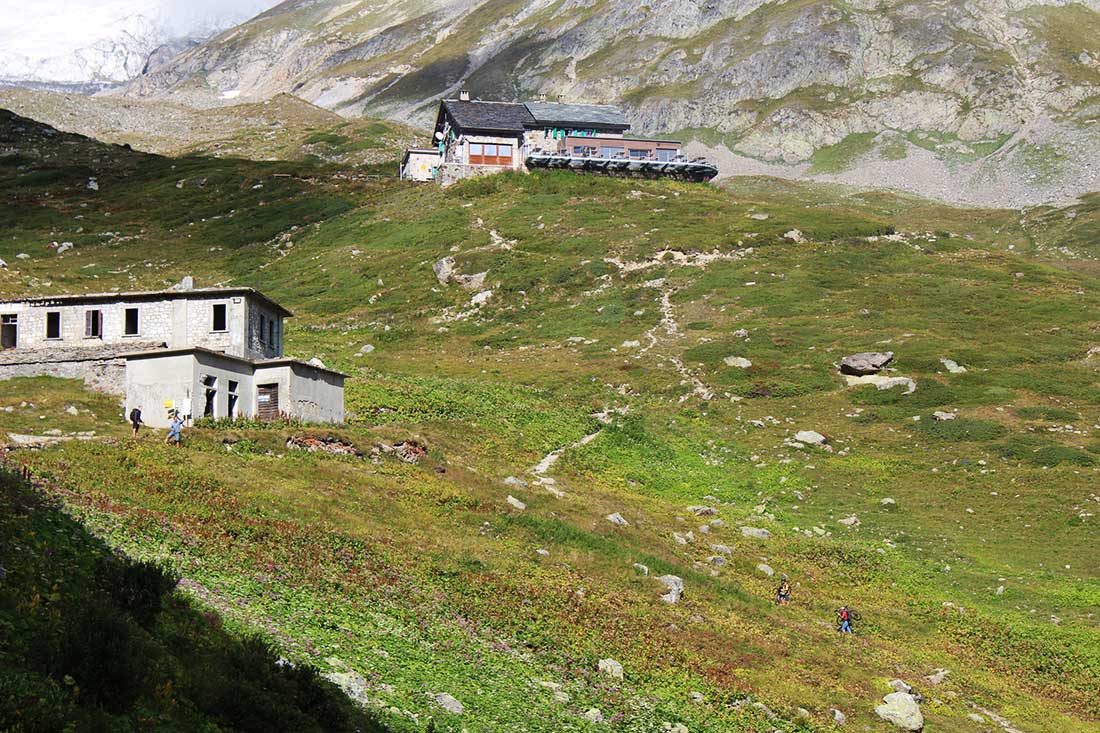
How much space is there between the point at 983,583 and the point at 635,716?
2531 cm

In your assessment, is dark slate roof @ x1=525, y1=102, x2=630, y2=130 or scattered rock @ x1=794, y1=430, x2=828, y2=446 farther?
dark slate roof @ x1=525, y1=102, x2=630, y2=130

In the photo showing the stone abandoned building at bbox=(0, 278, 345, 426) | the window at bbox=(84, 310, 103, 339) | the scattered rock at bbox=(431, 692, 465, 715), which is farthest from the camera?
the window at bbox=(84, 310, 103, 339)

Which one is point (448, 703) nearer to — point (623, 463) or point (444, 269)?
point (623, 463)

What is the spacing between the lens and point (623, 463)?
203 feet

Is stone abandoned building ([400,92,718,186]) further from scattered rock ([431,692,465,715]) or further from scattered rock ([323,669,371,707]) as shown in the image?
scattered rock ([323,669,371,707])

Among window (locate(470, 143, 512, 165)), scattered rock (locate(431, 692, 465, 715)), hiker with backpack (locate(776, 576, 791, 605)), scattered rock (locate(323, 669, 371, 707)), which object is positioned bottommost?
hiker with backpack (locate(776, 576, 791, 605))

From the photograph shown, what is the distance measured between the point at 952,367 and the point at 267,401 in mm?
50854

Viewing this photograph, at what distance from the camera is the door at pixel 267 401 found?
5212 centimetres

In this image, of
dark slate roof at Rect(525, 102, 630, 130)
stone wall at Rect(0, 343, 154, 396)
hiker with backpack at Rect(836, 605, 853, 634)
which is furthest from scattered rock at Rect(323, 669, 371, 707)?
dark slate roof at Rect(525, 102, 630, 130)

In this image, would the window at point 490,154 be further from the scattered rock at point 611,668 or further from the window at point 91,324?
the scattered rock at point 611,668

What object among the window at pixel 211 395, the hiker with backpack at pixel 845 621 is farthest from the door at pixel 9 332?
the hiker with backpack at pixel 845 621

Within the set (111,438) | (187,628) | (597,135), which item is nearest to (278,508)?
(111,438)

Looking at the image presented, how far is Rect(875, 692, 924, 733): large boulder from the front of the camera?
1150 inches

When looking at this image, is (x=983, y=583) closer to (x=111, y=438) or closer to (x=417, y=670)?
(x=417, y=670)
